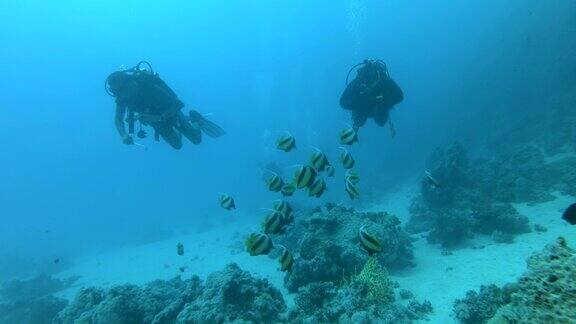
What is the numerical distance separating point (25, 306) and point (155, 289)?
1226 cm

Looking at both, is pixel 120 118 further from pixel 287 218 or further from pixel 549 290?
pixel 549 290

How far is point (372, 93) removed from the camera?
10523mm

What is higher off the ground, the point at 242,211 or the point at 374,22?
the point at 374,22

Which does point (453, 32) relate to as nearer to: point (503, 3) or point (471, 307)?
point (503, 3)

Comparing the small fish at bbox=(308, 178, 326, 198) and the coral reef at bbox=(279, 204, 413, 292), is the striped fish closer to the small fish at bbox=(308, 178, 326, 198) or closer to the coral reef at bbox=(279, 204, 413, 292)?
the small fish at bbox=(308, 178, 326, 198)

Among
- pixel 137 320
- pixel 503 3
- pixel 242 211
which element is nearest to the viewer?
pixel 137 320

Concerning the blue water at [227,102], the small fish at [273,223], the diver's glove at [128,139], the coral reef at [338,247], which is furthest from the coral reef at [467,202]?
the blue water at [227,102]

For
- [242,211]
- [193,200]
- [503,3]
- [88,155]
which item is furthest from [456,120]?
[88,155]

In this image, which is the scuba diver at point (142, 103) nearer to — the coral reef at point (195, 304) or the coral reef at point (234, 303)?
the coral reef at point (195, 304)

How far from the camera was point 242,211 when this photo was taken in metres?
36.2

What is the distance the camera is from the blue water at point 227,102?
43562mm

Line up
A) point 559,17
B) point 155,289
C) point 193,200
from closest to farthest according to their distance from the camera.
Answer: point 155,289
point 559,17
point 193,200

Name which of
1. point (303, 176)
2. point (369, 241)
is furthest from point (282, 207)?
point (369, 241)

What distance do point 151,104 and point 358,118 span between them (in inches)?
234
